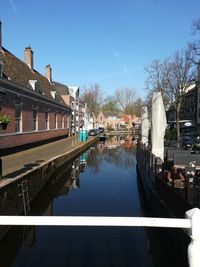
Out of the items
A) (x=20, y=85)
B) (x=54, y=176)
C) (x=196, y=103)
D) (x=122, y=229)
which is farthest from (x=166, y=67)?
(x=122, y=229)

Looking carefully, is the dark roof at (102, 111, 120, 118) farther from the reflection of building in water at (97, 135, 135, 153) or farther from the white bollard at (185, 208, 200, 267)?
the white bollard at (185, 208, 200, 267)

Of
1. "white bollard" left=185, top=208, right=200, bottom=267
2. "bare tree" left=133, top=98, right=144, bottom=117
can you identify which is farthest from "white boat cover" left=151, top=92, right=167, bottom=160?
"bare tree" left=133, top=98, right=144, bottom=117

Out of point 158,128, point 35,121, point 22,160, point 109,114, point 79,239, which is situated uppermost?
point 109,114

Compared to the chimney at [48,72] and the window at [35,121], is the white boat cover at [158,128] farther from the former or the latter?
the chimney at [48,72]

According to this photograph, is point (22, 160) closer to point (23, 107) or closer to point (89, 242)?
point (23, 107)

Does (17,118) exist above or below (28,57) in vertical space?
below

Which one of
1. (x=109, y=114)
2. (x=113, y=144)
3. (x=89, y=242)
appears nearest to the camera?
(x=89, y=242)

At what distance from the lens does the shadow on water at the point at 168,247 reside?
5.95 meters

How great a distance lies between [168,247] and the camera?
716cm

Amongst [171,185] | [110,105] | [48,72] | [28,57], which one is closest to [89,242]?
[171,185]

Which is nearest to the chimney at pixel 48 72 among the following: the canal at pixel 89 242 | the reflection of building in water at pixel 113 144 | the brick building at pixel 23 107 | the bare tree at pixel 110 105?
the brick building at pixel 23 107

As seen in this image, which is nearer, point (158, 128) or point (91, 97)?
point (158, 128)

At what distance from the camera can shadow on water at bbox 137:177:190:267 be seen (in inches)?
234

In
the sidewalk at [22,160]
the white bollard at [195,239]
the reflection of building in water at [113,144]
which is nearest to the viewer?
the white bollard at [195,239]
